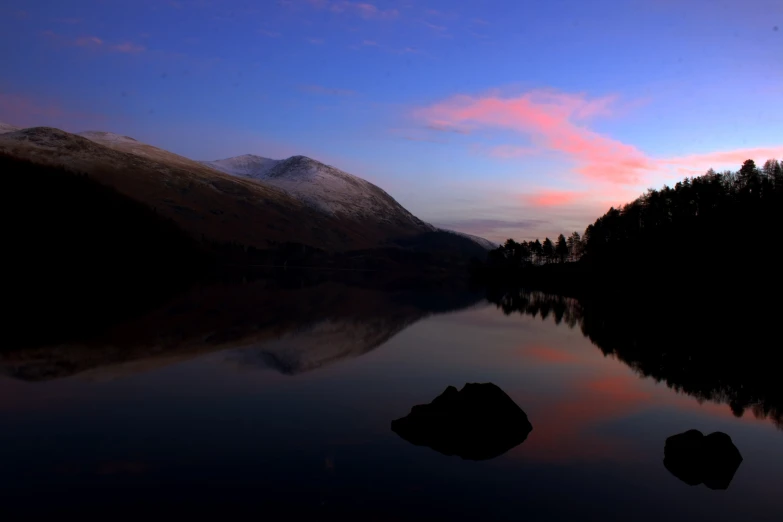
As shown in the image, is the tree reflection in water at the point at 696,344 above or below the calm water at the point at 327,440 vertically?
above

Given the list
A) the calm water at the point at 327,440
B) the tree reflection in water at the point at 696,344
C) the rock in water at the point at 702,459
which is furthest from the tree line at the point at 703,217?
the rock in water at the point at 702,459

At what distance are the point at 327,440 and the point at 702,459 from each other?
43.1 feet

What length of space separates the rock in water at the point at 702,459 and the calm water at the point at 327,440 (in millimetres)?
480

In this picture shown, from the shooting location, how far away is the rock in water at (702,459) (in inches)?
707

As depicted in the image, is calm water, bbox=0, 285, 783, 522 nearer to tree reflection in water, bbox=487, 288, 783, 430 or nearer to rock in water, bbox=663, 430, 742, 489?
rock in water, bbox=663, 430, 742, 489

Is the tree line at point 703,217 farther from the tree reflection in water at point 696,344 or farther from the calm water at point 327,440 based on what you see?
the calm water at point 327,440

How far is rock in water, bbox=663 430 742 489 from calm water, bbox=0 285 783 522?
480 mm

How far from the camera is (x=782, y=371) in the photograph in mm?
36875

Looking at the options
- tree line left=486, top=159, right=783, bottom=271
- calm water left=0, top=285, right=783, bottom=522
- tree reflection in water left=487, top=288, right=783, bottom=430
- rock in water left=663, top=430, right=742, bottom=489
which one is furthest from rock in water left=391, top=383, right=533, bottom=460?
tree line left=486, top=159, right=783, bottom=271

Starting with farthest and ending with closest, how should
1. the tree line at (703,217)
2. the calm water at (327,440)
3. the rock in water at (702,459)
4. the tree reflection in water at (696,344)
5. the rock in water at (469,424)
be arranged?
the tree line at (703,217) < the tree reflection in water at (696,344) < the rock in water at (469,424) < the rock in water at (702,459) < the calm water at (327,440)

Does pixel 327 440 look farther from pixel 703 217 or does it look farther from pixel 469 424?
pixel 703 217

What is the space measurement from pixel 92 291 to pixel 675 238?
10732cm

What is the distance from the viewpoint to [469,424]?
806 inches

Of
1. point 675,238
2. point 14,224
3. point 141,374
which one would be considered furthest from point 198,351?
point 14,224
